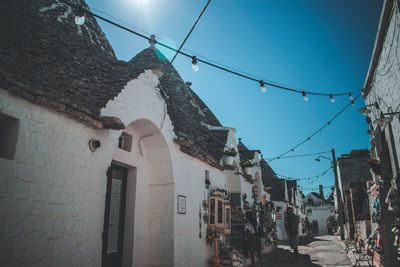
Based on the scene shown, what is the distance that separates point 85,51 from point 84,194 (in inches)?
148

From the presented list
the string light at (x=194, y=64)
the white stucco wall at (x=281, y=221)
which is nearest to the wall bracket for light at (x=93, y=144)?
the string light at (x=194, y=64)

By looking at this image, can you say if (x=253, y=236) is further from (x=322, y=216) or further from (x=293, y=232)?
(x=322, y=216)

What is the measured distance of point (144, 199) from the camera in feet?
22.4

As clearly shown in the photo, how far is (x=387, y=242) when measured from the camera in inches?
256

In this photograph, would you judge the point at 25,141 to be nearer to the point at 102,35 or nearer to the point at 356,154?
the point at 102,35

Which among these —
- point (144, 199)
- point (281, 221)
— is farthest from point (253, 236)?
point (281, 221)

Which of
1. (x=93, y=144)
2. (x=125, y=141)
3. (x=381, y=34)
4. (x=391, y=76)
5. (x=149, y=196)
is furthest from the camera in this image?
(x=149, y=196)

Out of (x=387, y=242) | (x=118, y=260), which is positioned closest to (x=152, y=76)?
(x=118, y=260)

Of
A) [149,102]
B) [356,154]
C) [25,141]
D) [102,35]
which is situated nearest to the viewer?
[25,141]

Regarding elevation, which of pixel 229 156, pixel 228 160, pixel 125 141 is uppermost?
pixel 229 156

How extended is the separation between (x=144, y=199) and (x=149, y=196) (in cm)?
20

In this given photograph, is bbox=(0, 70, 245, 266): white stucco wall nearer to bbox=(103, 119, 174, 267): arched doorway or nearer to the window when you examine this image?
bbox=(103, 119, 174, 267): arched doorway

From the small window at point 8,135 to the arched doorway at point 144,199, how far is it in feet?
8.59

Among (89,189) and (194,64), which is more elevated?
(194,64)
